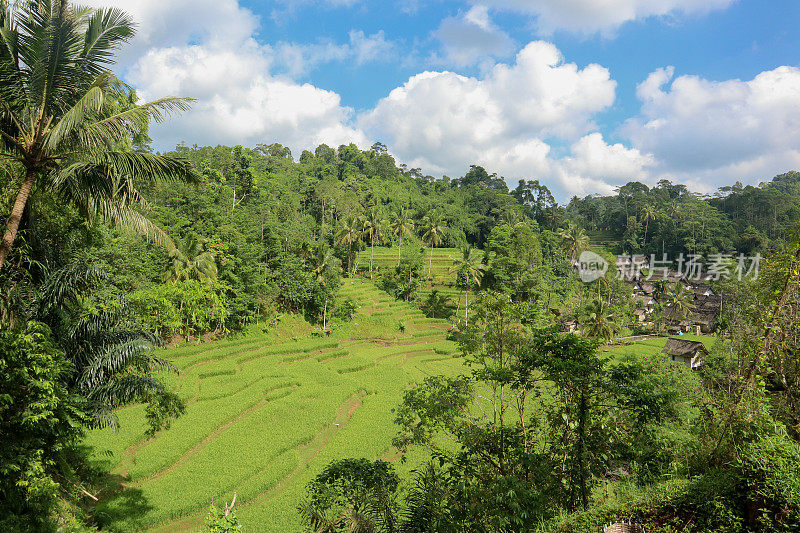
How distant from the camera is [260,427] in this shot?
18.2 m

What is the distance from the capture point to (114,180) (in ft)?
21.9

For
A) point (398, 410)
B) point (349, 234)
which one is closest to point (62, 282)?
point (398, 410)

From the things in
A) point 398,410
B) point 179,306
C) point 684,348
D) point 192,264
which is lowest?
point 684,348

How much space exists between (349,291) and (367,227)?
49.8 feet

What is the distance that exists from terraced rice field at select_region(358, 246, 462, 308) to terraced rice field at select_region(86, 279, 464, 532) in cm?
1622

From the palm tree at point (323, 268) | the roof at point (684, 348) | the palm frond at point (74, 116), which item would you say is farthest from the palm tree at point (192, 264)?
the roof at point (684, 348)

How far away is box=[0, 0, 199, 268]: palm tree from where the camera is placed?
620cm

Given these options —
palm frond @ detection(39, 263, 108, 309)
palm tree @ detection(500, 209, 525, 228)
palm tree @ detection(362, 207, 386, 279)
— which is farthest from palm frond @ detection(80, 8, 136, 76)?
palm tree @ detection(500, 209, 525, 228)

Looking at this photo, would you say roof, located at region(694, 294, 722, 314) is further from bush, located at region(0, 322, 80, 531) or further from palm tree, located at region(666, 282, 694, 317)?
bush, located at region(0, 322, 80, 531)

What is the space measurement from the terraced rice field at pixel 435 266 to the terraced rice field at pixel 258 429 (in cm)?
1622

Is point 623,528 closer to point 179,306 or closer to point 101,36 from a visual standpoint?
point 101,36

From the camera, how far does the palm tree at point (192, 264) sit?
27469 millimetres

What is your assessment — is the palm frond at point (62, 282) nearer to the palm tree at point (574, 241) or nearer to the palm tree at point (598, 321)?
the palm tree at point (598, 321)

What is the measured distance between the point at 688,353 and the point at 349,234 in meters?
35.8
